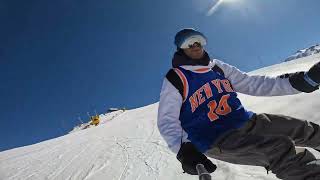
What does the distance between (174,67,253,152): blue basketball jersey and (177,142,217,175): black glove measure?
0.73ft


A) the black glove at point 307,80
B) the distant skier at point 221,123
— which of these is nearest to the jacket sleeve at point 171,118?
the distant skier at point 221,123

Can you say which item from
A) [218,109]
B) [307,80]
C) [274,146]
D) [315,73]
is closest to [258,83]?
[307,80]

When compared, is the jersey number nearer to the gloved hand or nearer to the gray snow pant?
the gray snow pant

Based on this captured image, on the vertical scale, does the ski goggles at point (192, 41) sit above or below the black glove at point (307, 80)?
above

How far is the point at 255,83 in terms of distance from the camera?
441cm

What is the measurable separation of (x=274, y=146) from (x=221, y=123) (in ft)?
2.08

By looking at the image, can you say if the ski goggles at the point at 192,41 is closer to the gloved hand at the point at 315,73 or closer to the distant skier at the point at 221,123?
the distant skier at the point at 221,123

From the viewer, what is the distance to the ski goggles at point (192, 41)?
4.05 meters

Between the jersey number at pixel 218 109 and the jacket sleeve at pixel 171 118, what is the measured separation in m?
0.30

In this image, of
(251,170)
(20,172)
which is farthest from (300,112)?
(20,172)

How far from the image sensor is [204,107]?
370 cm

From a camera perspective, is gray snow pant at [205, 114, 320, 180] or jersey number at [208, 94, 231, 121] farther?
jersey number at [208, 94, 231, 121]

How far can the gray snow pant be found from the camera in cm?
301

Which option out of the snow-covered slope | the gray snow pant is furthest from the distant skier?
the snow-covered slope
